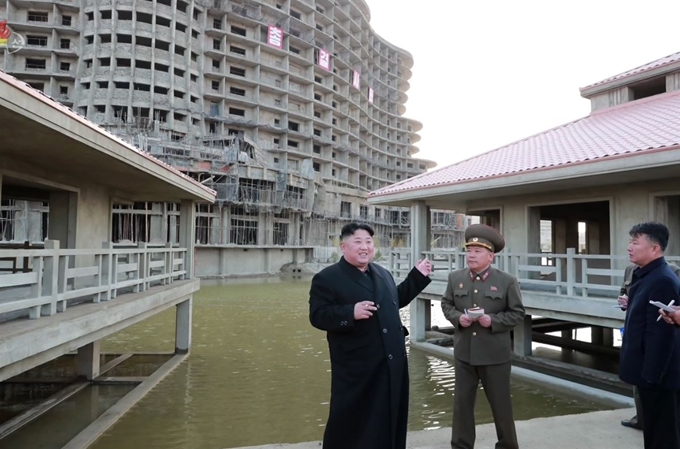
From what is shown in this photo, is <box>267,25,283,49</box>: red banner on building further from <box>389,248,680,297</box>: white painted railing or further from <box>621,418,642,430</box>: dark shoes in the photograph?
<box>621,418,642,430</box>: dark shoes

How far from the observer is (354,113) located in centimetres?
6350

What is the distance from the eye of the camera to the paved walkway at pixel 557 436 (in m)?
4.17

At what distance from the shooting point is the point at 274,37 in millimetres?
50438

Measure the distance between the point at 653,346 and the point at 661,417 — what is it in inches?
21.0

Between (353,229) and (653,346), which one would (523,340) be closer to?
(653,346)

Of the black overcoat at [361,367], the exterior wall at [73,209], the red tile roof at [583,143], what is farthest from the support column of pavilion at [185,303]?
the black overcoat at [361,367]

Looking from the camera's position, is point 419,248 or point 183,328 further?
point 419,248

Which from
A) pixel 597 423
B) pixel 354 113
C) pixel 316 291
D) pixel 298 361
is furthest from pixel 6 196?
pixel 354 113

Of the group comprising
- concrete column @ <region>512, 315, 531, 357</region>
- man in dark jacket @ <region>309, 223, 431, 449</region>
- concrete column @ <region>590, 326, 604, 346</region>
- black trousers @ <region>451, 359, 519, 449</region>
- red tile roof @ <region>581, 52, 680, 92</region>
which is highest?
red tile roof @ <region>581, 52, 680, 92</region>

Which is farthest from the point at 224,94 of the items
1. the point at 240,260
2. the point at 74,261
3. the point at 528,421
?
the point at 528,421

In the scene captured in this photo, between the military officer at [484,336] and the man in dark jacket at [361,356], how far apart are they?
879mm

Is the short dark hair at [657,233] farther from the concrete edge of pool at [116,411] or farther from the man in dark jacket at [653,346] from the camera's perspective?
the concrete edge of pool at [116,411]

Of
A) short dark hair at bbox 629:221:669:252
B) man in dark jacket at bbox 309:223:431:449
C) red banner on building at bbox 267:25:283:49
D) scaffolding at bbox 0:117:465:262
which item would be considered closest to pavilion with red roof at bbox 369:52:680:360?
short dark hair at bbox 629:221:669:252

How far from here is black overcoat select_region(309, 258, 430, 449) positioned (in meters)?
3.13
